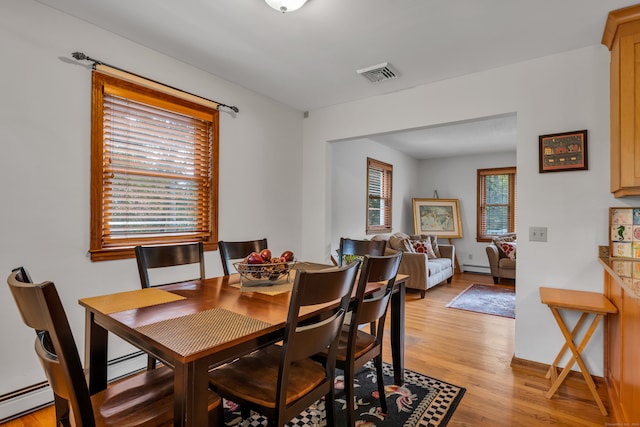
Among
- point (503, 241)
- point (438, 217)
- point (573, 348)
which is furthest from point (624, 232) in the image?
point (438, 217)

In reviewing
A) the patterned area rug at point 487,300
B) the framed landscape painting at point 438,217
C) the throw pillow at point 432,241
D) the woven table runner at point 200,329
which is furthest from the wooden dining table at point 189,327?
the framed landscape painting at point 438,217

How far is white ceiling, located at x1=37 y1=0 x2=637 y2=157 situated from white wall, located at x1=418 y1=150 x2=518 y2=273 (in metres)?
4.49

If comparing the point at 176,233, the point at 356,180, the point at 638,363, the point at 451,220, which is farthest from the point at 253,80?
the point at 451,220

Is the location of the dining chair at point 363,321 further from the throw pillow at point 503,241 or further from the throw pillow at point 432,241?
the throw pillow at point 503,241

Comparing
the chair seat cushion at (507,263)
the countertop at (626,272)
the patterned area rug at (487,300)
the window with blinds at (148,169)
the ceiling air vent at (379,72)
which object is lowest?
the patterned area rug at (487,300)

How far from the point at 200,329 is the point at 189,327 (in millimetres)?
52

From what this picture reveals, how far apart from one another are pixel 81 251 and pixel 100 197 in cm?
38

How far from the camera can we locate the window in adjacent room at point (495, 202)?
262 inches

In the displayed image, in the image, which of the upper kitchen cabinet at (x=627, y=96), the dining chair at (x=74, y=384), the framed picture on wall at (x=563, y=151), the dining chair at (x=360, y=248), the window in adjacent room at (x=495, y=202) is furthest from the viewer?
the window in adjacent room at (x=495, y=202)

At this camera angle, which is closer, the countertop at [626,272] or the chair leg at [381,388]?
the countertop at [626,272]

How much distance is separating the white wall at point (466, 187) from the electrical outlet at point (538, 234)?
14.6 ft

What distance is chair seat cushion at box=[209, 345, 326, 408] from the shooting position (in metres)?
1.33

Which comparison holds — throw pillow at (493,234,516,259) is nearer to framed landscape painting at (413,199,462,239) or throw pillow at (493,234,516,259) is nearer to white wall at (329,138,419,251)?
framed landscape painting at (413,199,462,239)

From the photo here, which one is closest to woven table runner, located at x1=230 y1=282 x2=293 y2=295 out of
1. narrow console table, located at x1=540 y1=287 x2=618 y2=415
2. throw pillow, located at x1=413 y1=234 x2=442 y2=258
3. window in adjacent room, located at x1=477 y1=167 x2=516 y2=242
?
Answer: narrow console table, located at x1=540 y1=287 x2=618 y2=415
